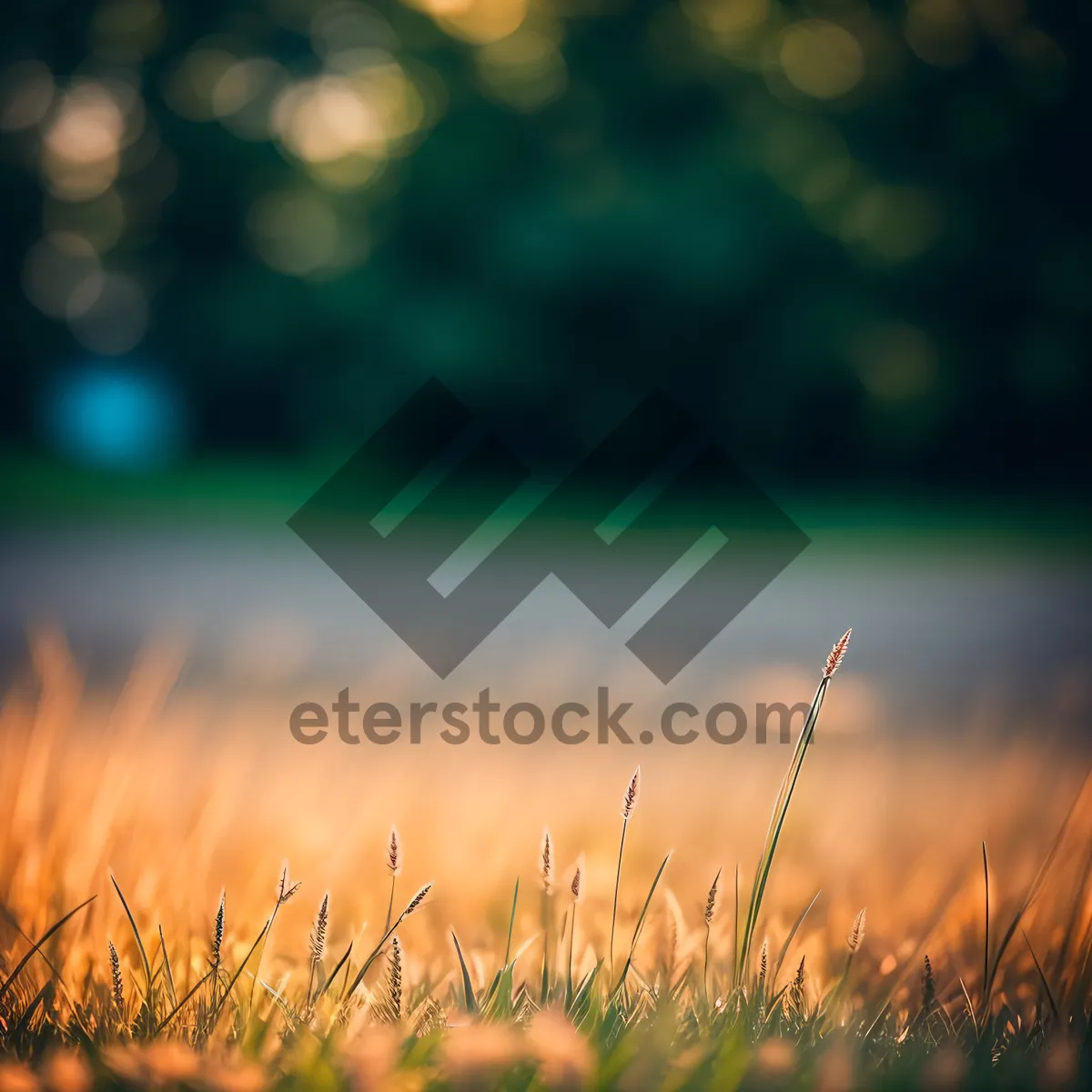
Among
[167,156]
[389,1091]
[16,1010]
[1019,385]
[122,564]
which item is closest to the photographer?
[389,1091]

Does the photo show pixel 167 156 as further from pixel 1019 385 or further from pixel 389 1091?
pixel 389 1091

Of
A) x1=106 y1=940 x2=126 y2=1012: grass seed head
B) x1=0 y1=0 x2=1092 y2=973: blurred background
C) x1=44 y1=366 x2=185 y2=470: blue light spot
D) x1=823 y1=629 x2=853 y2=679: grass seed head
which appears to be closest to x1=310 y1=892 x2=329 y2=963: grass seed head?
x1=106 y1=940 x2=126 y2=1012: grass seed head

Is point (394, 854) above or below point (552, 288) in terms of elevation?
below

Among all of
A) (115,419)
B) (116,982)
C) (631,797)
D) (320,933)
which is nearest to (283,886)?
(320,933)

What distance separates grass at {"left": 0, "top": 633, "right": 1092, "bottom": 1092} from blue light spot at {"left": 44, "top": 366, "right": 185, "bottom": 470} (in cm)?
834

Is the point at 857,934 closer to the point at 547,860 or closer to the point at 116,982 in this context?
the point at 547,860

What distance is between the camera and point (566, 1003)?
862 mm

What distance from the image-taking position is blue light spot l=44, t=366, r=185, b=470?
8.69 metres

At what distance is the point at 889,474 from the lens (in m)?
7.66

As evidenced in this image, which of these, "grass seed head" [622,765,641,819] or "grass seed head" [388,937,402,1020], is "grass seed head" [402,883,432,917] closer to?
"grass seed head" [388,937,402,1020]

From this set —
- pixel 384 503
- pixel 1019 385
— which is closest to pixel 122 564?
pixel 384 503

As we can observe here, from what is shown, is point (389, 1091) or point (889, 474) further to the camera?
point (889, 474)

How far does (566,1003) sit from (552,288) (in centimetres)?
608

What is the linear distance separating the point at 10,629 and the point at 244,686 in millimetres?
1359
